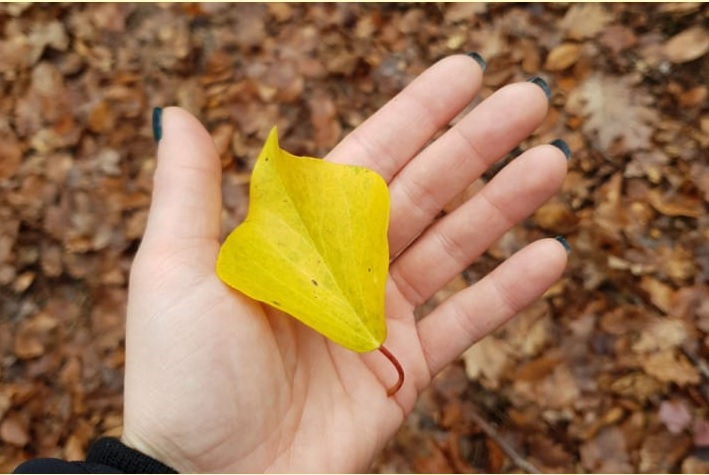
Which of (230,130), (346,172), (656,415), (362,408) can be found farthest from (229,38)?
(656,415)

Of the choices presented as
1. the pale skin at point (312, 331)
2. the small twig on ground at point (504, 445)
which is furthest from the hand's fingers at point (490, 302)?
the small twig on ground at point (504, 445)

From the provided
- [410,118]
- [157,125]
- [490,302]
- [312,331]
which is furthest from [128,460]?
[410,118]

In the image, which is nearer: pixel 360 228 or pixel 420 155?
pixel 360 228

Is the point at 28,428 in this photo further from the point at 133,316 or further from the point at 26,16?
the point at 26,16

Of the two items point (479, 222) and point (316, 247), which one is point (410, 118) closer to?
point (479, 222)

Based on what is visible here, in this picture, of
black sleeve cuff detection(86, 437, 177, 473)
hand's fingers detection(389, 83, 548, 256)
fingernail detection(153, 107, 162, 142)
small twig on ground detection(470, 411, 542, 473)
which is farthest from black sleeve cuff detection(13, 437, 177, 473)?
small twig on ground detection(470, 411, 542, 473)

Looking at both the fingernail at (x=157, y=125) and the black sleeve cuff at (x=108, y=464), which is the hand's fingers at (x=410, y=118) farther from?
the black sleeve cuff at (x=108, y=464)

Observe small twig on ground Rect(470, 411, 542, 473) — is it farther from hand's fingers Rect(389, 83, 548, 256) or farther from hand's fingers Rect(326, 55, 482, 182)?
hand's fingers Rect(326, 55, 482, 182)
